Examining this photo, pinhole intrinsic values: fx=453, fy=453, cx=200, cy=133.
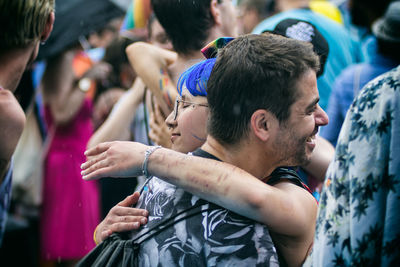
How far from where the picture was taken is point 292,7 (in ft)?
13.4

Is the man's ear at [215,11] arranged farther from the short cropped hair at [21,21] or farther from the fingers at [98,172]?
the fingers at [98,172]

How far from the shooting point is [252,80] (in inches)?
57.2

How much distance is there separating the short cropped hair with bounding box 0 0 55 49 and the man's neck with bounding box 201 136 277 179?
1.14 meters

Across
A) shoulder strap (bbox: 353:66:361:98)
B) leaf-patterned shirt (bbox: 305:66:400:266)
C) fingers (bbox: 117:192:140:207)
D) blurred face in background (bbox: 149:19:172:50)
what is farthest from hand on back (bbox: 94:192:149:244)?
shoulder strap (bbox: 353:66:361:98)

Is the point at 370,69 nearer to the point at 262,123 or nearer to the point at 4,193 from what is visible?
the point at 262,123

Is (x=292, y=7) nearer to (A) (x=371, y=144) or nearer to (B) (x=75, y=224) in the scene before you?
(B) (x=75, y=224)

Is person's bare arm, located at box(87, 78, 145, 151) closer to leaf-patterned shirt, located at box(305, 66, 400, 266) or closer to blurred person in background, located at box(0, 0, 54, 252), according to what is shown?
blurred person in background, located at box(0, 0, 54, 252)

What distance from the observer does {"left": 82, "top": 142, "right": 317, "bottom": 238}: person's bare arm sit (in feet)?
4.50

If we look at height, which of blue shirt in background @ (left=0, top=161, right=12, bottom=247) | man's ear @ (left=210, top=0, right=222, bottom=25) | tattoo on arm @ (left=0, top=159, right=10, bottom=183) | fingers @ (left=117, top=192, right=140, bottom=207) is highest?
man's ear @ (left=210, top=0, right=222, bottom=25)

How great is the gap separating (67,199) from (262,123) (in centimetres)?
349

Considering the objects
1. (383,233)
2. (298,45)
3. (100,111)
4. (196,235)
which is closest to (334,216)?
(383,233)

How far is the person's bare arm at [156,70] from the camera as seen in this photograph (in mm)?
2363

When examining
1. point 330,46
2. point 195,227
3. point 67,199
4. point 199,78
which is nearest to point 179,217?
point 195,227

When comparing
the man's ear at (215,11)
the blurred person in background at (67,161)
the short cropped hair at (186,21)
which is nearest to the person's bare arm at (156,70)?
the short cropped hair at (186,21)
